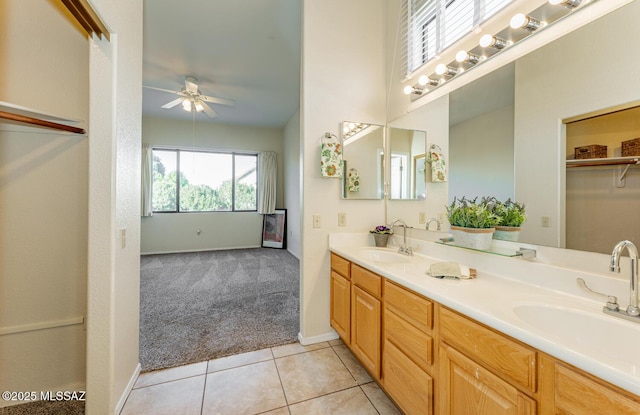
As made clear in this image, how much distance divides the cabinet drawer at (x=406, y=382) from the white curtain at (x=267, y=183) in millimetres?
4921

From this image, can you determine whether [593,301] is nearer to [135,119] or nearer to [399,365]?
[399,365]

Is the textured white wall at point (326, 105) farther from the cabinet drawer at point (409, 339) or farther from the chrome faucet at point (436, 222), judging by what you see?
the cabinet drawer at point (409, 339)

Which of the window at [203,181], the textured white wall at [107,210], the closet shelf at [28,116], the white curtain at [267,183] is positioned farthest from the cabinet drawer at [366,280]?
the window at [203,181]

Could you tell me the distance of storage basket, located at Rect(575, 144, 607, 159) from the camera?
1.05 m

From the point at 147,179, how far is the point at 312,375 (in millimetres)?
5271

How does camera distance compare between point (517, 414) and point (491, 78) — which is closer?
point (517, 414)

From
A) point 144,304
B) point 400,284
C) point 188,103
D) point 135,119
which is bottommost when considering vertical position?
point 144,304

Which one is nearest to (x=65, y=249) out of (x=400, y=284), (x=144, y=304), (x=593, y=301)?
(x=144, y=304)

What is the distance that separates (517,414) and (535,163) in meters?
1.13

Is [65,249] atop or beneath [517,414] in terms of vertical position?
atop

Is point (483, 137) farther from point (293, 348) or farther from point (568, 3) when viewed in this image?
point (293, 348)

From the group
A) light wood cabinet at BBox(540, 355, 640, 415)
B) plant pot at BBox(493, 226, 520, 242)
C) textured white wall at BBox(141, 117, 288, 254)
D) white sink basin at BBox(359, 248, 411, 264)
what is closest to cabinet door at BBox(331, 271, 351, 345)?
white sink basin at BBox(359, 248, 411, 264)

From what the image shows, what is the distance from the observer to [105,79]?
4.24 ft

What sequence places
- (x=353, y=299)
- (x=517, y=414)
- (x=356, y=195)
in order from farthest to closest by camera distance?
(x=356, y=195) → (x=353, y=299) → (x=517, y=414)
